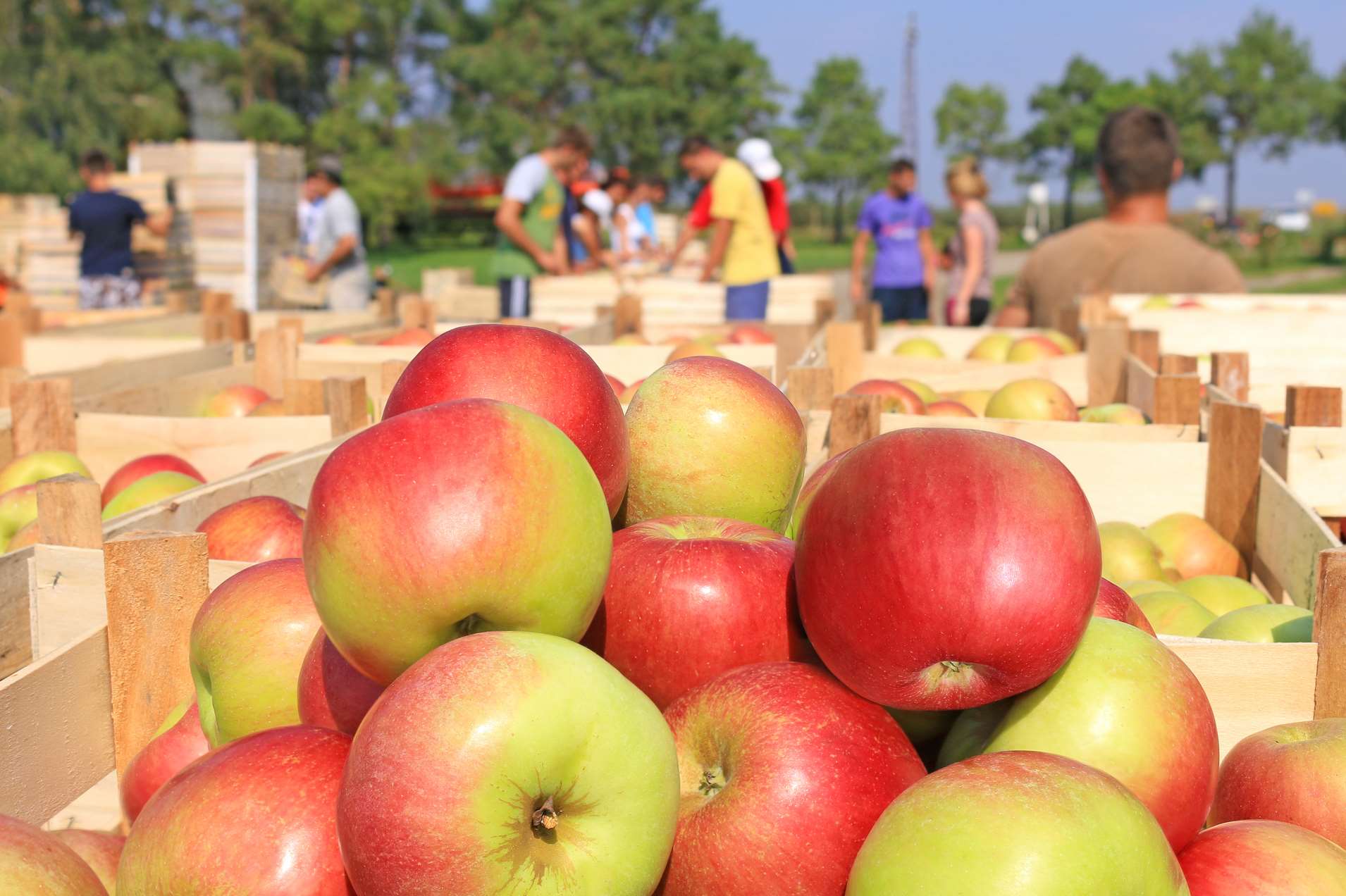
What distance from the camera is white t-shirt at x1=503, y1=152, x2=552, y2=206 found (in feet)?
26.8

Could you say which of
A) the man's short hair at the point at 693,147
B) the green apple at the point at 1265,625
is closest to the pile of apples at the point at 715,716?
the green apple at the point at 1265,625

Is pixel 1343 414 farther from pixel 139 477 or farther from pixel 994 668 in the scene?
pixel 139 477

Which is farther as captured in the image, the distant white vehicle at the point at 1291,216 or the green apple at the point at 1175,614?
the distant white vehicle at the point at 1291,216

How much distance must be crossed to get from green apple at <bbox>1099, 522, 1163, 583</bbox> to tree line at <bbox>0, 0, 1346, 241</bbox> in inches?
1276

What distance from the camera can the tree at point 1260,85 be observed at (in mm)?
50188

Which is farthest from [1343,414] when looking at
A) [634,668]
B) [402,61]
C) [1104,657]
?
[402,61]

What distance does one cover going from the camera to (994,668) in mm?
1444

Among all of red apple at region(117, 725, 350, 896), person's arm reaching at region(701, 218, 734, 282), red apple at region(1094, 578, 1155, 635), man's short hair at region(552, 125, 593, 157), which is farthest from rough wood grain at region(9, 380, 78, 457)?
man's short hair at region(552, 125, 593, 157)

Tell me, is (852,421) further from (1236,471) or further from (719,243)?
(719,243)

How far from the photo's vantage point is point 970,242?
10.1 meters

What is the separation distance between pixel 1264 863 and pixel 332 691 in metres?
1.19

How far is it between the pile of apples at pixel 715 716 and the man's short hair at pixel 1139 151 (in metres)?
5.61

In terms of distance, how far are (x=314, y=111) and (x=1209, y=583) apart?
44.9m

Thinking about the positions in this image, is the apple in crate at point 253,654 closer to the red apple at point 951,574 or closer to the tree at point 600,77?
the red apple at point 951,574
